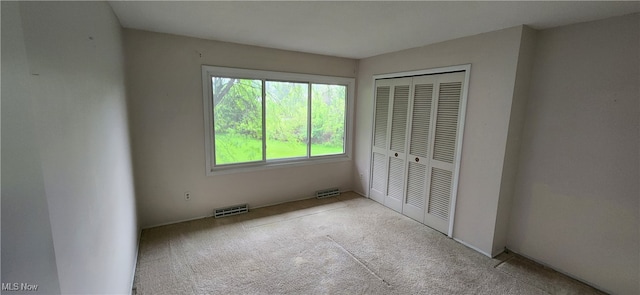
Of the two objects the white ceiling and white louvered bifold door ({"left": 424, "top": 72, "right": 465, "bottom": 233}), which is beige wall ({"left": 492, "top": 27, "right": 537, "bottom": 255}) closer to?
the white ceiling

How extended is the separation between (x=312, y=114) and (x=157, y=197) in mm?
2367

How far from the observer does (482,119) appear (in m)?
2.73

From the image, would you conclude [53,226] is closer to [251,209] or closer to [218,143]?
[218,143]

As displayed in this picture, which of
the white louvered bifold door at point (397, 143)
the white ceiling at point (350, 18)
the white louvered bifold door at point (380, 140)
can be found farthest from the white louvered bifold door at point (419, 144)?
the white ceiling at point (350, 18)

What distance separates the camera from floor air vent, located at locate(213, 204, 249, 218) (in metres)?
3.51

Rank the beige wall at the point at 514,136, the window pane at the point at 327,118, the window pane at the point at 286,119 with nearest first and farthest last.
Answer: the beige wall at the point at 514,136
the window pane at the point at 286,119
the window pane at the point at 327,118

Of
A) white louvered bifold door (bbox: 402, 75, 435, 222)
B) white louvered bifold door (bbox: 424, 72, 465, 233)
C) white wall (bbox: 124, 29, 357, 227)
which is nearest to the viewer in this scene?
white wall (bbox: 124, 29, 357, 227)

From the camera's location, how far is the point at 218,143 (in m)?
3.44

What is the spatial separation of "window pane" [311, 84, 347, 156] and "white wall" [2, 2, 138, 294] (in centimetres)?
281

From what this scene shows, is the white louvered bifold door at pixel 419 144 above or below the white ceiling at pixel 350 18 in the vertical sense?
below

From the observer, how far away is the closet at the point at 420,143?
9.98ft

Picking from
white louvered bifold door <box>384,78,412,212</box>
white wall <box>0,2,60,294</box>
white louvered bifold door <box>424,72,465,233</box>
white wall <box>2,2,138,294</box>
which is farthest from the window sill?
white wall <box>0,2,60,294</box>

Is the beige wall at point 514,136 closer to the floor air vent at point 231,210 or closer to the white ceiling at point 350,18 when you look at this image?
the white ceiling at point 350,18

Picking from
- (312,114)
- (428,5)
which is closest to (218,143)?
(312,114)
